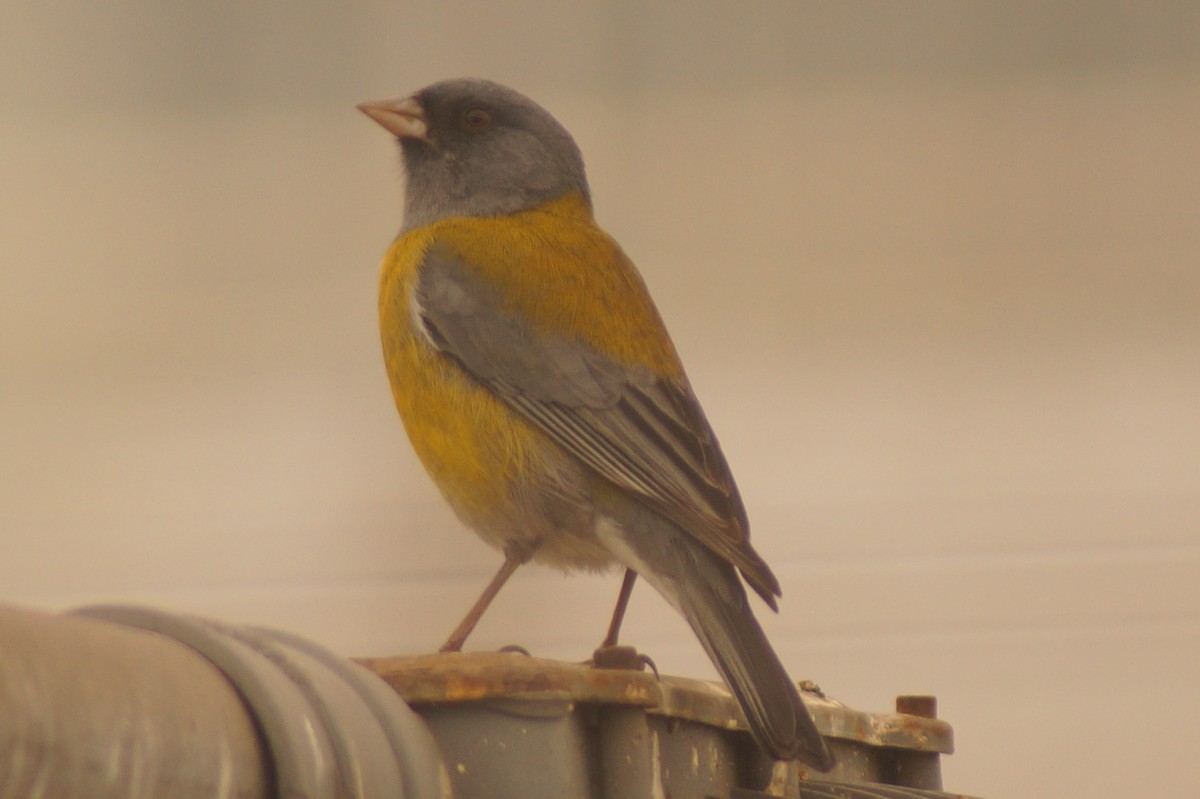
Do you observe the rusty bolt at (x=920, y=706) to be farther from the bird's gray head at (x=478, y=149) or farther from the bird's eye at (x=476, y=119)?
the bird's eye at (x=476, y=119)

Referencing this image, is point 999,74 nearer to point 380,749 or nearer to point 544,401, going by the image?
point 544,401

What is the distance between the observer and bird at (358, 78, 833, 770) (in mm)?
2771

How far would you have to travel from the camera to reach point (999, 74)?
541cm

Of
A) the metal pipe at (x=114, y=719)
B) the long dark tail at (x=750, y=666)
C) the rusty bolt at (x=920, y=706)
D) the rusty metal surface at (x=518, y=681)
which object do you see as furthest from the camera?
the rusty bolt at (x=920, y=706)

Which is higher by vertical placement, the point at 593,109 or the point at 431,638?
the point at 593,109

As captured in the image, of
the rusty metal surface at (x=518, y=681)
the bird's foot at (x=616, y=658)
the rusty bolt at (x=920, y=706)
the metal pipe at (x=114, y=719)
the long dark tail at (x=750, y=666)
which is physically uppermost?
the metal pipe at (x=114, y=719)

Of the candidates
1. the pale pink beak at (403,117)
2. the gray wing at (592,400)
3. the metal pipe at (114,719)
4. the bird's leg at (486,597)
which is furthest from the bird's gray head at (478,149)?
the metal pipe at (114,719)

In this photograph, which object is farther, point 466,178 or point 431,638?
point 431,638

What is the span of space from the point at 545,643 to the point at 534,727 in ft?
12.6

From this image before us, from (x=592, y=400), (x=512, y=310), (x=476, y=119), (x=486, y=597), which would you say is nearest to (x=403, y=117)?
(x=476, y=119)

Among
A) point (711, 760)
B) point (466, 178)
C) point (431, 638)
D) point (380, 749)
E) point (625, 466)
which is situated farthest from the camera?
point (431, 638)

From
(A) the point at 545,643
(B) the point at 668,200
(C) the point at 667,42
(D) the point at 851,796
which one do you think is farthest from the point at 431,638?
(D) the point at 851,796

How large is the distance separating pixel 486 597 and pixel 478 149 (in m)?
1.35

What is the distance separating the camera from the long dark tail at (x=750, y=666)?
170 centimetres
